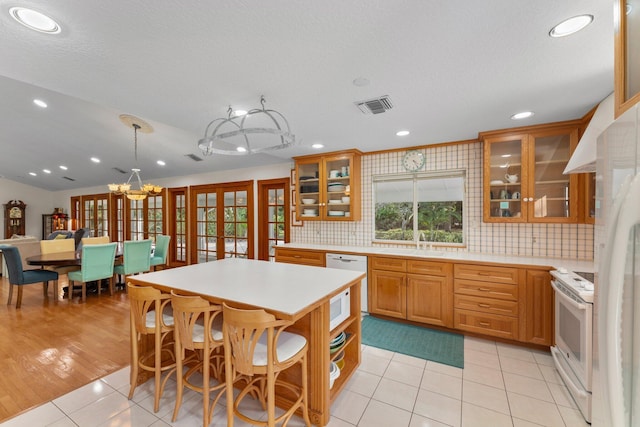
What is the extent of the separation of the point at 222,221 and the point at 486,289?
16.3 feet

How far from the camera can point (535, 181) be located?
2896 millimetres

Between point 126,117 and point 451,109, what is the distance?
14.1ft

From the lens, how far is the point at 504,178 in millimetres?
3082

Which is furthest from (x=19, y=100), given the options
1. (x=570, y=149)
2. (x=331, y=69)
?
(x=570, y=149)

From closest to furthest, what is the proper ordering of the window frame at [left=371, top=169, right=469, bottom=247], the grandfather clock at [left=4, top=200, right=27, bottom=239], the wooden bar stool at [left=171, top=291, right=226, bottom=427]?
1. the wooden bar stool at [left=171, top=291, right=226, bottom=427]
2. the window frame at [left=371, top=169, right=469, bottom=247]
3. the grandfather clock at [left=4, top=200, right=27, bottom=239]

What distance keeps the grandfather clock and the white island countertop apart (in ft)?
33.8

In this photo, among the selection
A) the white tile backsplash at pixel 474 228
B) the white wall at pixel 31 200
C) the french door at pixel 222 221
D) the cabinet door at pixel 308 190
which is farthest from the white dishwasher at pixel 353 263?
the white wall at pixel 31 200

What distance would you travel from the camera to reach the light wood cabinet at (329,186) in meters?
3.98

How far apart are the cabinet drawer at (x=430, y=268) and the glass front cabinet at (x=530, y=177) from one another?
0.74m

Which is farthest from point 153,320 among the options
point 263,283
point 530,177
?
point 530,177

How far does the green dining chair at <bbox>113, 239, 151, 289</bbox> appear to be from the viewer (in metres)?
4.59

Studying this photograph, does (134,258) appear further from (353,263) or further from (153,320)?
(353,263)

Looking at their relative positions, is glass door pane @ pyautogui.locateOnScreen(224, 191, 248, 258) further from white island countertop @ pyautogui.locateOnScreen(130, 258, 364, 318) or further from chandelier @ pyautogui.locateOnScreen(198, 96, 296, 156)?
white island countertop @ pyautogui.locateOnScreen(130, 258, 364, 318)

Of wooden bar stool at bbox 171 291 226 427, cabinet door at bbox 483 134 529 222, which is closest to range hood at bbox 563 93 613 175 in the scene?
cabinet door at bbox 483 134 529 222
